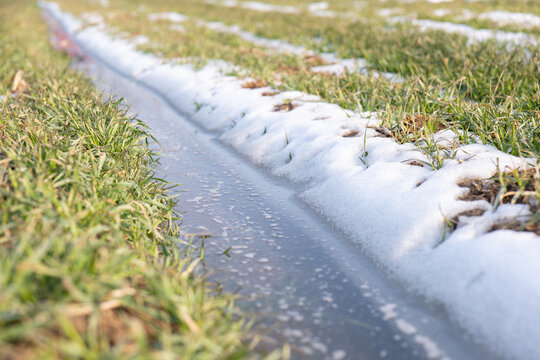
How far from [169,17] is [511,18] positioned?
42.9ft

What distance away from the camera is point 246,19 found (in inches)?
630

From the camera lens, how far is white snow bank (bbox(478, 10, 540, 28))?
33.9ft

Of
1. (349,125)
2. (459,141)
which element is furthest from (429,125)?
(349,125)

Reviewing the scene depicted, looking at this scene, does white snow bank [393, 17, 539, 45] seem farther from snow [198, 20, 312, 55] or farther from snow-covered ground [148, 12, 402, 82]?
snow [198, 20, 312, 55]

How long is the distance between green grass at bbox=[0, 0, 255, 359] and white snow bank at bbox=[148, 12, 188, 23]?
49.6 feet

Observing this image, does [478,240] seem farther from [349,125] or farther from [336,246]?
[349,125]

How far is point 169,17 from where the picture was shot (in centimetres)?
1822

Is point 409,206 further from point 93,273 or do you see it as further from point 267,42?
point 267,42

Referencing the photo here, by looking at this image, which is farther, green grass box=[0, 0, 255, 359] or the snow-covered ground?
the snow-covered ground

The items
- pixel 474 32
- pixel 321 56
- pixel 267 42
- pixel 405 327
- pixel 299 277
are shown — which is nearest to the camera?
pixel 405 327

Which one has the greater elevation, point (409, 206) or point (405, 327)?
point (409, 206)

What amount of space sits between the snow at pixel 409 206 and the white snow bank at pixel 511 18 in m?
7.74

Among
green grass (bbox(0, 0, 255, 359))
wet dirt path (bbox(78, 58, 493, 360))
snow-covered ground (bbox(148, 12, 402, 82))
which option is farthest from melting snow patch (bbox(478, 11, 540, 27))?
green grass (bbox(0, 0, 255, 359))

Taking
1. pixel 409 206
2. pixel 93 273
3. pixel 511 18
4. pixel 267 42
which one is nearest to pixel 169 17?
pixel 267 42
